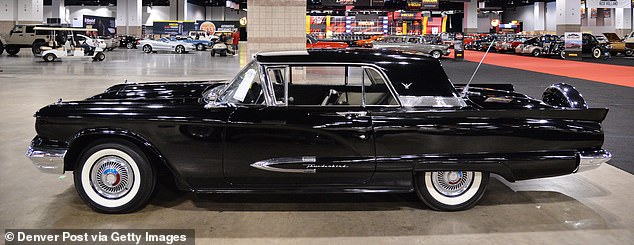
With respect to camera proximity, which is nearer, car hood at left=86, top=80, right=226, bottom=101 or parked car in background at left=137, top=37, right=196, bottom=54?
car hood at left=86, top=80, right=226, bottom=101

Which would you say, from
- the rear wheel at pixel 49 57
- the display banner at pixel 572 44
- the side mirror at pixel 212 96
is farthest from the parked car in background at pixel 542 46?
the side mirror at pixel 212 96

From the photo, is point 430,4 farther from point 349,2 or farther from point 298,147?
point 298,147

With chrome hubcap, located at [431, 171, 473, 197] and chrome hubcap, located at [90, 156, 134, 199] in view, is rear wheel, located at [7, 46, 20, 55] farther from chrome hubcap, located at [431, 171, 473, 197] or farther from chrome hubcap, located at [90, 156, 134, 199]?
chrome hubcap, located at [431, 171, 473, 197]

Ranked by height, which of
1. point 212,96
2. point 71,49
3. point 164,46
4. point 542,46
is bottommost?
point 212,96

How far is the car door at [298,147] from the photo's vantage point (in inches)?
171

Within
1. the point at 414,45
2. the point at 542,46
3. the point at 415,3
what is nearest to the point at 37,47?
the point at 414,45

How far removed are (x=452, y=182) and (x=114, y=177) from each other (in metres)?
2.61

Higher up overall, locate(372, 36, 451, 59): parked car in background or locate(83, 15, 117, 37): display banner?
locate(83, 15, 117, 37): display banner

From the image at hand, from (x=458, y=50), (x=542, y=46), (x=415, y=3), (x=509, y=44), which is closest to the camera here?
(x=458, y=50)

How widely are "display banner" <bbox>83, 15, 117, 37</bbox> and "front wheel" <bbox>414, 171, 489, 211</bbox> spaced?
45013 mm

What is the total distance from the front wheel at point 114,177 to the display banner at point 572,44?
31.1 meters

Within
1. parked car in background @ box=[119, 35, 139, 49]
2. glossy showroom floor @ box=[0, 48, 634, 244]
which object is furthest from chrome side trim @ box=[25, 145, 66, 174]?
parked car in background @ box=[119, 35, 139, 49]

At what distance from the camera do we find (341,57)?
4.73 metres

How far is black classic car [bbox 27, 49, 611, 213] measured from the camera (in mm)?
4359
